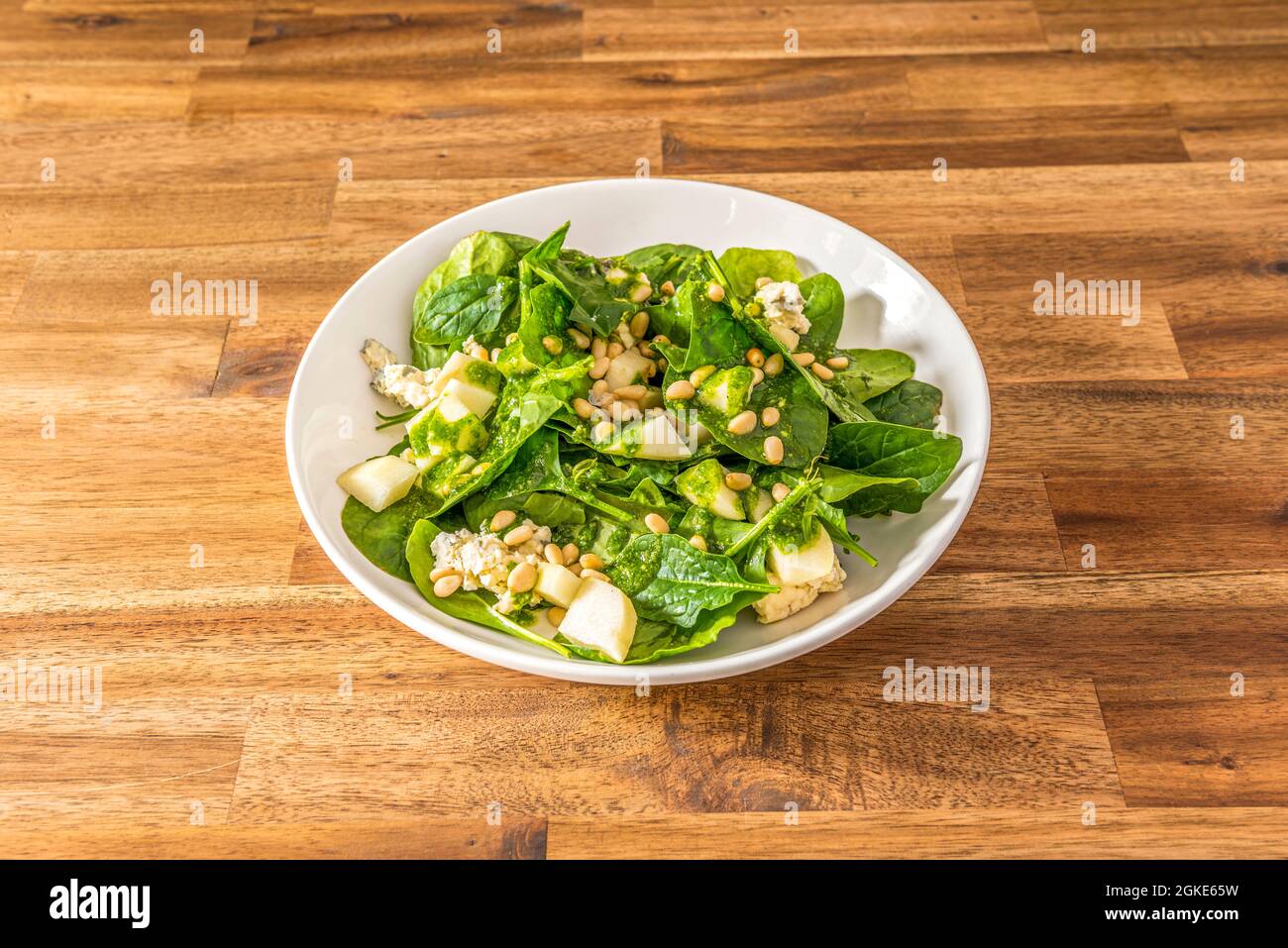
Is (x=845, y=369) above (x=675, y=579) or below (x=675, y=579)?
above

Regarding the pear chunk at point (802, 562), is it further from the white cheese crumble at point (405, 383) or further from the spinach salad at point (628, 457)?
the white cheese crumble at point (405, 383)

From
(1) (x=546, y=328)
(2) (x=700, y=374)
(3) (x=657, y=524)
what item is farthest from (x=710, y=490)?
(1) (x=546, y=328)

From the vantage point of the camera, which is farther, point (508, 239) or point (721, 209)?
point (721, 209)

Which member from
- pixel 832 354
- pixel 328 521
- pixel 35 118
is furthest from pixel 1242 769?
pixel 35 118

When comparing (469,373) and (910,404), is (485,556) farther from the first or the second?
(910,404)

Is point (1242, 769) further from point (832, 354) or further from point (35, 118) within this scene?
point (35, 118)
